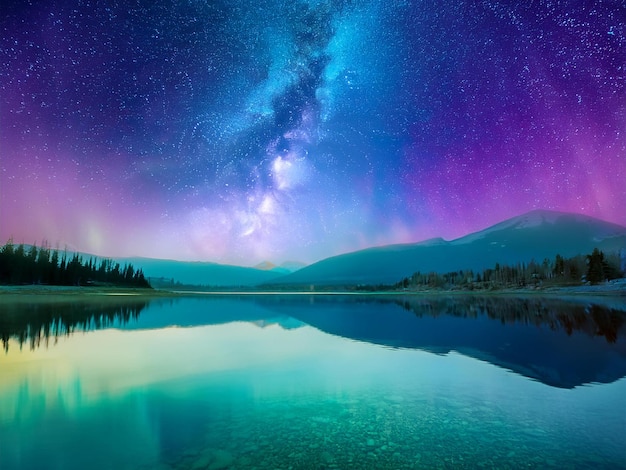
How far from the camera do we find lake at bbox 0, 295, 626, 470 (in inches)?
372

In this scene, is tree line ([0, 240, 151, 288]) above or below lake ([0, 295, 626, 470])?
above

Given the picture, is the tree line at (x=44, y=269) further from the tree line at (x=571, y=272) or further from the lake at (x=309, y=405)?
the tree line at (x=571, y=272)

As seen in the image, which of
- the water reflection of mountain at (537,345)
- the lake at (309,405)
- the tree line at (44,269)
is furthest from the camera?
the tree line at (44,269)

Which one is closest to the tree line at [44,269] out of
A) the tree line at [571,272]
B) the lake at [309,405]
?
the lake at [309,405]

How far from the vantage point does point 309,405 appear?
13.8 m

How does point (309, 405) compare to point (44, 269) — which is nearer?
point (309, 405)

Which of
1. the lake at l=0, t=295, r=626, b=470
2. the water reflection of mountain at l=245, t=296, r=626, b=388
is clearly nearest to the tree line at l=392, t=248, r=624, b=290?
the water reflection of mountain at l=245, t=296, r=626, b=388

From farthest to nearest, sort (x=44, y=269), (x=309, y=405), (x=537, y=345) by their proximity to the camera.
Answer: (x=44, y=269) < (x=537, y=345) < (x=309, y=405)

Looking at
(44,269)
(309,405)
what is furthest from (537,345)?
(44,269)

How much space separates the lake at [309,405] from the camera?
9461mm

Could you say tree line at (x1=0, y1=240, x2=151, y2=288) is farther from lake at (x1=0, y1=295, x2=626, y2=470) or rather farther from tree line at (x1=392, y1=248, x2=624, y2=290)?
tree line at (x1=392, y1=248, x2=624, y2=290)

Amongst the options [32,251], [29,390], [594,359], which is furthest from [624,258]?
[32,251]

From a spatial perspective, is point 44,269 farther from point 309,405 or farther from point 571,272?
point 571,272

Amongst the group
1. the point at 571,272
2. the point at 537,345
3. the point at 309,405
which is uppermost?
the point at 571,272
